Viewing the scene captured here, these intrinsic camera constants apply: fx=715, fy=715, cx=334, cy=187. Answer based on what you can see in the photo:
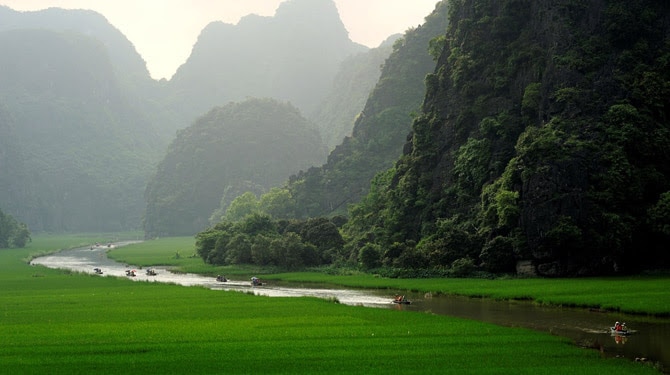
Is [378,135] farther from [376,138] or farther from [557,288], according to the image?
[557,288]

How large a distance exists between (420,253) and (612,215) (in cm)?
1923

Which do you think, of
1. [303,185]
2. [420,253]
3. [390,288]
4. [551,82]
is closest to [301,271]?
[420,253]

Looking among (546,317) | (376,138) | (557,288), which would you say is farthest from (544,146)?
(376,138)

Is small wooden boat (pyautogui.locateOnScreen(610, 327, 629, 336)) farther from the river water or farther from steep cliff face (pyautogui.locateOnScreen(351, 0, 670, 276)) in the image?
steep cliff face (pyautogui.locateOnScreen(351, 0, 670, 276))

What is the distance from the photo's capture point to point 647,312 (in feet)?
122

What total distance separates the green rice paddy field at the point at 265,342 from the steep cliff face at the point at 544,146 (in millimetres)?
14094

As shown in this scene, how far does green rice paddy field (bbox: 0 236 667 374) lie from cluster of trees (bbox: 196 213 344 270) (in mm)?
38926

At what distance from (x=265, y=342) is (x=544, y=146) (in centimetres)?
3905

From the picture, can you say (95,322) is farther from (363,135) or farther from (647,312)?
(363,135)

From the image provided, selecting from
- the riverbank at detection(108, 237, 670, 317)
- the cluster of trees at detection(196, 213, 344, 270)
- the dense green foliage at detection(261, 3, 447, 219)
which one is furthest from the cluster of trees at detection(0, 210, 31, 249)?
the riverbank at detection(108, 237, 670, 317)

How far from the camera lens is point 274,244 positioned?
8781cm

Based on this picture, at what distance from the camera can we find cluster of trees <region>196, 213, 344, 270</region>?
286 ft

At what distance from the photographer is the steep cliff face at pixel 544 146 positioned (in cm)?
5828

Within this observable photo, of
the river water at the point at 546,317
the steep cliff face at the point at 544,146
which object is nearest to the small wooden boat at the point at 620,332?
the river water at the point at 546,317
